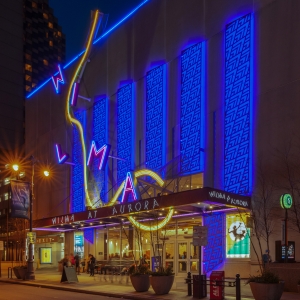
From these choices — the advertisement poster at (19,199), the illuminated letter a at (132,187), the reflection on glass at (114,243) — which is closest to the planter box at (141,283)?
the illuminated letter a at (132,187)

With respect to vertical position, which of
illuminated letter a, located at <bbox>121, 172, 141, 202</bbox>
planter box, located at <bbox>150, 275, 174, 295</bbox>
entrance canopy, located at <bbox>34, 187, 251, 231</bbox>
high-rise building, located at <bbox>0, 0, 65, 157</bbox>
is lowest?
planter box, located at <bbox>150, 275, 174, 295</bbox>

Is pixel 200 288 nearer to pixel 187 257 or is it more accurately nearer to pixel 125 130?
pixel 187 257

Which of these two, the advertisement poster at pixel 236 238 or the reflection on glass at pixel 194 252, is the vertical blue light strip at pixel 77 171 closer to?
the reflection on glass at pixel 194 252

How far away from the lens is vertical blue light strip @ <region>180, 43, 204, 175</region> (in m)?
28.6

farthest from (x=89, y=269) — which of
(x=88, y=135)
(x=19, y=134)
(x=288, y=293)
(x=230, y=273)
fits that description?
(x=19, y=134)

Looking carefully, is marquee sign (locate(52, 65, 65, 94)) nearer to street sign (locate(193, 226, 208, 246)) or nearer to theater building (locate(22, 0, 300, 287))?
theater building (locate(22, 0, 300, 287))

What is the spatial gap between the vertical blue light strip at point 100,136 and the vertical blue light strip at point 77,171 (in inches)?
89.0

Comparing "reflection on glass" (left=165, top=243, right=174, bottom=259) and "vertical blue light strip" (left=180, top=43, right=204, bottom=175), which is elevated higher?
"vertical blue light strip" (left=180, top=43, right=204, bottom=175)

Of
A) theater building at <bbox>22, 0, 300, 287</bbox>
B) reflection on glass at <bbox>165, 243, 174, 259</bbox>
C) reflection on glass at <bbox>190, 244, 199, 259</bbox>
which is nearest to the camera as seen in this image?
theater building at <bbox>22, 0, 300, 287</bbox>

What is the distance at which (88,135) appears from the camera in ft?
133

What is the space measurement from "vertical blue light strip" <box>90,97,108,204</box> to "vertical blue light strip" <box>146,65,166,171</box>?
5.87m

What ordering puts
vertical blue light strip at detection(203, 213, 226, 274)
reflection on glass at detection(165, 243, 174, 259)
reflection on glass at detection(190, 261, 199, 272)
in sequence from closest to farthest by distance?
vertical blue light strip at detection(203, 213, 226, 274) → reflection on glass at detection(190, 261, 199, 272) → reflection on glass at detection(165, 243, 174, 259)

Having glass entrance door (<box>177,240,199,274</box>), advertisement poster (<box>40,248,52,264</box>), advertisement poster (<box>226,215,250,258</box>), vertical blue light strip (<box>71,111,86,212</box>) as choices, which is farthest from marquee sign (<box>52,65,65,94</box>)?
advertisement poster (<box>226,215,250,258</box>)

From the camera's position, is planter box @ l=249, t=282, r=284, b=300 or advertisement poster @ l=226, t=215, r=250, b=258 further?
advertisement poster @ l=226, t=215, r=250, b=258
